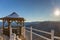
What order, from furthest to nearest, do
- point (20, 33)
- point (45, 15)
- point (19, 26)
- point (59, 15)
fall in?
point (45, 15), point (59, 15), point (19, 26), point (20, 33)

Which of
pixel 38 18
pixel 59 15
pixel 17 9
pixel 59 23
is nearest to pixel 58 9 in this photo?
pixel 59 15

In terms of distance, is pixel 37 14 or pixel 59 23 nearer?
pixel 59 23

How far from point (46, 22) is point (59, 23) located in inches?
50.5

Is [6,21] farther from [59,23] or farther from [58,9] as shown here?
[59,23]

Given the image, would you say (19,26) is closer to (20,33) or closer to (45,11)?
(20,33)

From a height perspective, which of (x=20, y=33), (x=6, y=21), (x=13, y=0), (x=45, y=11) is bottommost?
(x=20, y=33)

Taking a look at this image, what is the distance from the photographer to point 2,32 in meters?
8.12

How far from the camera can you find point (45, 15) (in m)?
12.4

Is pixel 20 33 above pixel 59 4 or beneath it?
beneath

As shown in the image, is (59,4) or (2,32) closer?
(2,32)

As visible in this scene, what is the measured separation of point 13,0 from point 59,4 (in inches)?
147

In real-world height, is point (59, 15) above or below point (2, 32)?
above

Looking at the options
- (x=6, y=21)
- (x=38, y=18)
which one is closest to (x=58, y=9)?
(x=38, y=18)

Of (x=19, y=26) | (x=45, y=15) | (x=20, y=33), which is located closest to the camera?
(x=20, y=33)
